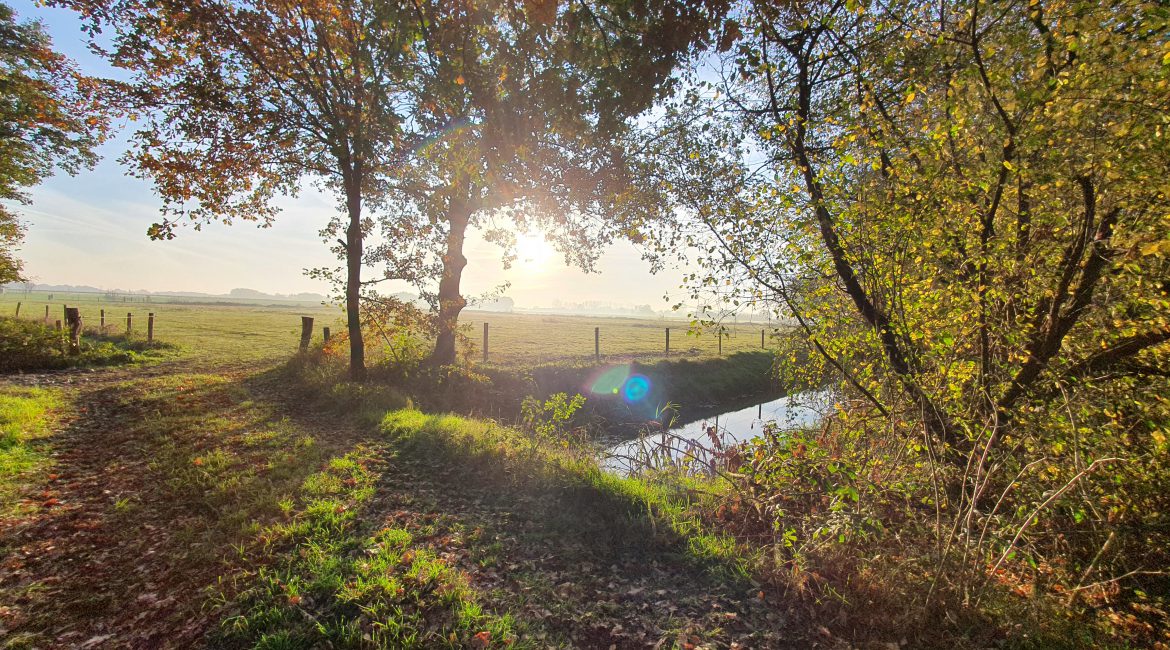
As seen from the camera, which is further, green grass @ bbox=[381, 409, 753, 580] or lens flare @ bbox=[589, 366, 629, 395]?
lens flare @ bbox=[589, 366, 629, 395]

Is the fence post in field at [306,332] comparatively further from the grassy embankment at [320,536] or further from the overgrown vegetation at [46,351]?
the grassy embankment at [320,536]

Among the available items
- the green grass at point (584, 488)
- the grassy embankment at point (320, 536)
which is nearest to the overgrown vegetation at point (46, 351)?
the grassy embankment at point (320, 536)

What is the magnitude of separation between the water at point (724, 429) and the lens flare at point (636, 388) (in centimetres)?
258

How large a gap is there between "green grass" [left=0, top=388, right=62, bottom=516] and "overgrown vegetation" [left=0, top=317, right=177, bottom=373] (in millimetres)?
4837

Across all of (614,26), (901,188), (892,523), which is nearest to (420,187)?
(614,26)

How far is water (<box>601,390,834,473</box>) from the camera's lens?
8367mm

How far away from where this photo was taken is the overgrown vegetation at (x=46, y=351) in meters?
14.3

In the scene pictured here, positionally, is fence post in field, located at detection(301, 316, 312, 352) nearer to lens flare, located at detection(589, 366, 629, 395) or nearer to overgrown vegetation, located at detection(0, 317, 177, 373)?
overgrown vegetation, located at detection(0, 317, 177, 373)

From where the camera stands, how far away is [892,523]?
5.25 metres

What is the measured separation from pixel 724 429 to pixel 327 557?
289 inches

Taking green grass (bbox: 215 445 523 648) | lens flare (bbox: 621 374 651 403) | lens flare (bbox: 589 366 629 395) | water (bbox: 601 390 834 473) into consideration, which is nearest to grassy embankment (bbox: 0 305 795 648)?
green grass (bbox: 215 445 523 648)

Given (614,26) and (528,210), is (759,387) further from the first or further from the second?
(614,26)

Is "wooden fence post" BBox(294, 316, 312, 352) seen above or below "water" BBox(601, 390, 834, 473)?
above

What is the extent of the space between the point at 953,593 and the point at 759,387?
20.7 meters
